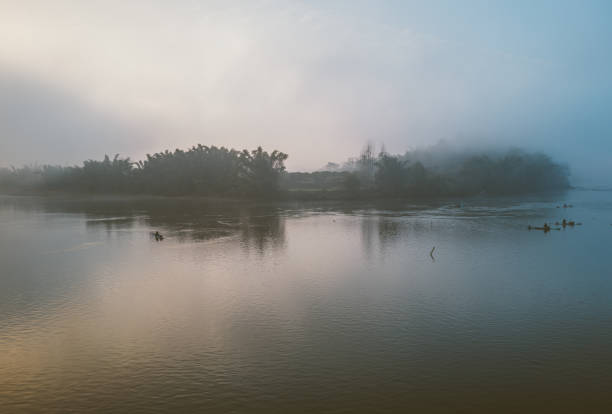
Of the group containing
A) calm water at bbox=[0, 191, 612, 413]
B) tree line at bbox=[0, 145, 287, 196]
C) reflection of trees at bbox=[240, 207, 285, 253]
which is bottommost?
calm water at bbox=[0, 191, 612, 413]

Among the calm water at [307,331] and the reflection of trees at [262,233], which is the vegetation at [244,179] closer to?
the reflection of trees at [262,233]

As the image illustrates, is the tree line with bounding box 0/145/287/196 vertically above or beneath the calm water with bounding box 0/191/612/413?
above

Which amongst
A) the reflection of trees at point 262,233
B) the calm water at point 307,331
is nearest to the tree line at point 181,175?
the reflection of trees at point 262,233

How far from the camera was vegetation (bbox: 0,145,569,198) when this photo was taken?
12481 centimetres

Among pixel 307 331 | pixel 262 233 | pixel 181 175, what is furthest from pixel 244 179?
pixel 307 331

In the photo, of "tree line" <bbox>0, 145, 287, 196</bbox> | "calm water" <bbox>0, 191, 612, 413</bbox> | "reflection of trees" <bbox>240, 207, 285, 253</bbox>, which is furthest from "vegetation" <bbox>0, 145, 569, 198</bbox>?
"calm water" <bbox>0, 191, 612, 413</bbox>

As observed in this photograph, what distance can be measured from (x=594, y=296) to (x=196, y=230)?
144 feet

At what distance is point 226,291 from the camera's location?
81.6 feet

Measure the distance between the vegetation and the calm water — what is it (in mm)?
88180

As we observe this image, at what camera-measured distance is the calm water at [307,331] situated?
13.0 metres

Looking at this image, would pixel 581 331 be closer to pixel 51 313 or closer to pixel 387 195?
pixel 51 313

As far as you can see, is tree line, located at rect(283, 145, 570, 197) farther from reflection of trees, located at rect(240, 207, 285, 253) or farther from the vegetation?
reflection of trees, located at rect(240, 207, 285, 253)

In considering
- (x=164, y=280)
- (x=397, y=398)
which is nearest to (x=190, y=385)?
(x=397, y=398)

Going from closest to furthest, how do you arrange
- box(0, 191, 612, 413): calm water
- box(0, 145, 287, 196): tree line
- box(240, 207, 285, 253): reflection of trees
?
box(0, 191, 612, 413): calm water < box(240, 207, 285, 253): reflection of trees < box(0, 145, 287, 196): tree line
